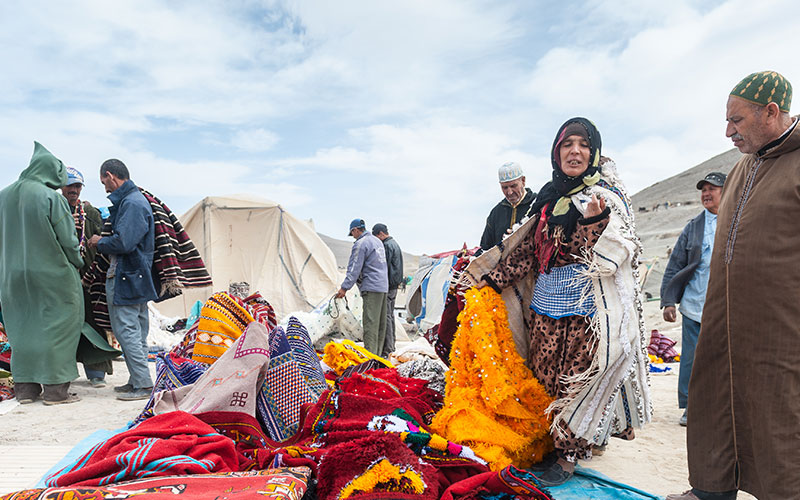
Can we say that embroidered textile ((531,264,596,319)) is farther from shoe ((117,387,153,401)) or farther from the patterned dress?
shoe ((117,387,153,401))

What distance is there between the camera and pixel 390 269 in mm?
8180

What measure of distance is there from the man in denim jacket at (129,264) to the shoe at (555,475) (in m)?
3.69

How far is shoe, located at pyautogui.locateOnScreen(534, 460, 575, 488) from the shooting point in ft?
8.57

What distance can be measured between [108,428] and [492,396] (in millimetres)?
2837

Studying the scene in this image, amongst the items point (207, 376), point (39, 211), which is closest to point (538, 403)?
point (207, 376)

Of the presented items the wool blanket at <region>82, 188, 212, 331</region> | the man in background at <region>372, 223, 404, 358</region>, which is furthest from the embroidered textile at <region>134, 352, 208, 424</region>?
the man in background at <region>372, 223, 404, 358</region>

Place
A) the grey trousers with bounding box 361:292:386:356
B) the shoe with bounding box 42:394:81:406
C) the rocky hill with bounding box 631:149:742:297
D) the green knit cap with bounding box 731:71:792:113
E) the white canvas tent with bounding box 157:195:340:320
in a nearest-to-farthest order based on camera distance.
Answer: the green knit cap with bounding box 731:71:792:113, the shoe with bounding box 42:394:81:406, the grey trousers with bounding box 361:292:386:356, the white canvas tent with bounding box 157:195:340:320, the rocky hill with bounding box 631:149:742:297

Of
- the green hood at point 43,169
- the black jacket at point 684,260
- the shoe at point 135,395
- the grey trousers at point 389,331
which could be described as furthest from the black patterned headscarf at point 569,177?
the grey trousers at point 389,331

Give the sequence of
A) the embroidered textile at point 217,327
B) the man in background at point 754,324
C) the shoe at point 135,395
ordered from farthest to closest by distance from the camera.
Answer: the shoe at point 135,395 → the embroidered textile at point 217,327 → the man in background at point 754,324

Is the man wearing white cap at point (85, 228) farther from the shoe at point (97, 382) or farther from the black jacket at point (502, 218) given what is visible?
the black jacket at point (502, 218)

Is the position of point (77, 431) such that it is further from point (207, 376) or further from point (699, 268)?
point (699, 268)

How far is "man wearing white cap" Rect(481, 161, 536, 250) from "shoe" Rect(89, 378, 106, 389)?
13.8 ft

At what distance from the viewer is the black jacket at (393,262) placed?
8133 mm

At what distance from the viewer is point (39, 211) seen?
443 centimetres
